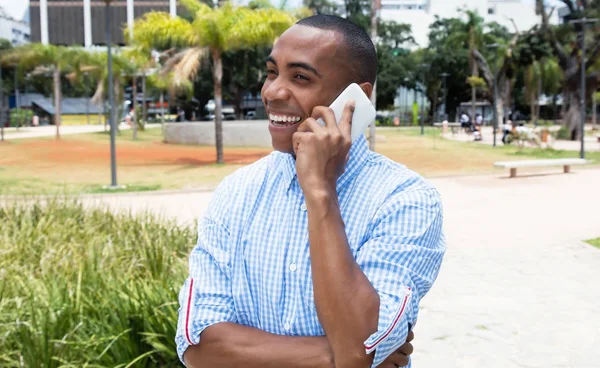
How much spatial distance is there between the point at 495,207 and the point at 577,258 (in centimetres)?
446

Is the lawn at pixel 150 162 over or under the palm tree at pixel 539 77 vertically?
under

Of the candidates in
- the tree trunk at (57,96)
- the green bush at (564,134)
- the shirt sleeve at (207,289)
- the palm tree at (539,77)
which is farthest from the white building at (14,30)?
the shirt sleeve at (207,289)

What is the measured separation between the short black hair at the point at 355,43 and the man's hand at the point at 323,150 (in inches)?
5.1

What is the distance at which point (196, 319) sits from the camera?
5.38 feet

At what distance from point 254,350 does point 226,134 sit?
104 ft

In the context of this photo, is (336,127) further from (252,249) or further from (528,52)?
(528,52)

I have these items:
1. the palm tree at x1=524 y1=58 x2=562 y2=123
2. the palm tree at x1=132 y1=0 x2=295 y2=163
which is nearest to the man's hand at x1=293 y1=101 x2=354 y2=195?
the palm tree at x1=132 y1=0 x2=295 y2=163

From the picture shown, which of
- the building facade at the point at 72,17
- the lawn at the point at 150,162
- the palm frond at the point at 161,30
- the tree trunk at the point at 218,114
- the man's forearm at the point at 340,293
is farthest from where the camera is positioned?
the building facade at the point at 72,17

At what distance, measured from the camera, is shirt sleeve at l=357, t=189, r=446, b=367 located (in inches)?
58.8

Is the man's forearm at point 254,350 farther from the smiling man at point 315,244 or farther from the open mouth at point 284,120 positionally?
the open mouth at point 284,120

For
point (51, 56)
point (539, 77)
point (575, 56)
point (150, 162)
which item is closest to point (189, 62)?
point (150, 162)

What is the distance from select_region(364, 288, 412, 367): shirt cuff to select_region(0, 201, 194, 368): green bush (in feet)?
7.38

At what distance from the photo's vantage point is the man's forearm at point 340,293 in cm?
145

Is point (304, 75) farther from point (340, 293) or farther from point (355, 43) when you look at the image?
point (340, 293)
